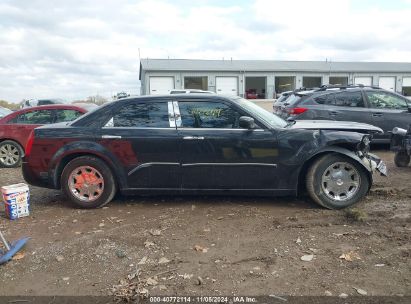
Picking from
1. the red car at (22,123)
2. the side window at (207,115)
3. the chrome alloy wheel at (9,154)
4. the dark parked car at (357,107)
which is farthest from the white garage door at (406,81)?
the side window at (207,115)

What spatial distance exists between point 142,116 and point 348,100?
20.3 feet

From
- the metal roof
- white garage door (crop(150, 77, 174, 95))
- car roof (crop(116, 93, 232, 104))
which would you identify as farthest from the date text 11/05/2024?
the metal roof

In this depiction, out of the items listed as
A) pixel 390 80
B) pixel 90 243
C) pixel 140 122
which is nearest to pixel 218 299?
pixel 90 243

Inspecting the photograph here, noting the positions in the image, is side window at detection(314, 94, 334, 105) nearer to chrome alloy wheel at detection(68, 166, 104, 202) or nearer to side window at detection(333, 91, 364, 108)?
side window at detection(333, 91, 364, 108)

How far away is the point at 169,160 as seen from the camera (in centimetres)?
550

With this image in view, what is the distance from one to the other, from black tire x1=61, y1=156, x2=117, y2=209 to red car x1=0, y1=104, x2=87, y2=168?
3983 millimetres

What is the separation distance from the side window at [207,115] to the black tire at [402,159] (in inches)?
165

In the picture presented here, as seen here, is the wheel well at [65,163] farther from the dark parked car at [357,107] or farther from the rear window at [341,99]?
the rear window at [341,99]

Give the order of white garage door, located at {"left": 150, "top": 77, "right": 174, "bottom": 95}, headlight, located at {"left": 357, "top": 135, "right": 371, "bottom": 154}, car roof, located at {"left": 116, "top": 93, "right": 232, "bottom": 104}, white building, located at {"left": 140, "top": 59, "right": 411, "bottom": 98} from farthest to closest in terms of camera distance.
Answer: white building, located at {"left": 140, "top": 59, "right": 411, "bottom": 98} → white garage door, located at {"left": 150, "top": 77, "right": 174, "bottom": 95} → car roof, located at {"left": 116, "top": 93, "right": 232, "bottom": 104} → headlight, located at {"left": 357, "top": 135, "right": 371, "bottom": 154}

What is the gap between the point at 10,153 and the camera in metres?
9.56

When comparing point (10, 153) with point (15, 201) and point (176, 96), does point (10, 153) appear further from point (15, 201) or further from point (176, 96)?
point (176, 96)

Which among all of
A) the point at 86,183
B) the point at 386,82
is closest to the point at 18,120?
the point at 86,183

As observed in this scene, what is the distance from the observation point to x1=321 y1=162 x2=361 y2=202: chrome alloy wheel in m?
5.36

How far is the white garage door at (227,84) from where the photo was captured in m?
34.5
